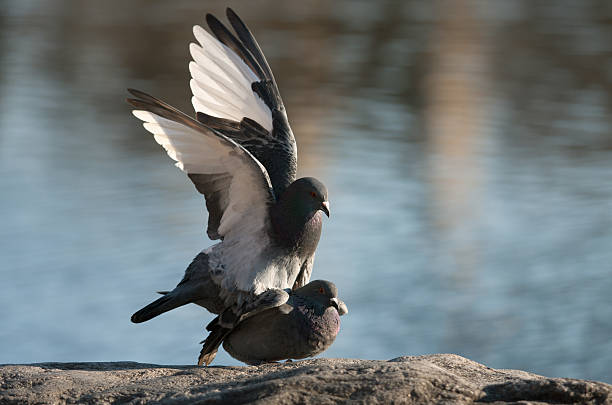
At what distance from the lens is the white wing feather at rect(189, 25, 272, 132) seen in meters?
3.72

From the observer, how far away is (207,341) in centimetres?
335

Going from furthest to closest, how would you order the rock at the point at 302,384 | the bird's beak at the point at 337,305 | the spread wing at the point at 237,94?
the spread wing at the point at 237,94 < the bird's beak at the point at 337,305 < the rock at the point at 302,384

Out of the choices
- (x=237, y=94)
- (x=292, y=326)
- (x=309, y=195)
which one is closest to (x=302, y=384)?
(x=292, y=326)

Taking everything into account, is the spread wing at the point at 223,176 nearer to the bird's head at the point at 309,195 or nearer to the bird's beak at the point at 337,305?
the bird's head at the point at 309,195

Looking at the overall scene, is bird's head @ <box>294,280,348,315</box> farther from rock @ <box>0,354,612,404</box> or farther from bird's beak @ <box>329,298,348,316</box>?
rock @ <box>0,354,612,404</box>

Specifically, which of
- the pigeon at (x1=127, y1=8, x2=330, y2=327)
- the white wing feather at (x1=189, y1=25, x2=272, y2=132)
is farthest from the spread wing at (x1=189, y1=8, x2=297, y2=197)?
the pigeon at (x1=127, y1=8, x2=330, y2=327)

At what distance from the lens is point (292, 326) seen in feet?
10.4

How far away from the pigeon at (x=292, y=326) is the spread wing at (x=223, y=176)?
6.9 inches

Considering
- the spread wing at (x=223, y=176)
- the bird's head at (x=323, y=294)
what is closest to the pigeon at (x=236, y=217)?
the spread wing at (x=223, y=176)

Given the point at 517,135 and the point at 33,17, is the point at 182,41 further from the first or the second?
the point at 517,135

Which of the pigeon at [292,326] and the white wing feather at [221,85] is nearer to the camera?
the pigeon at [292,326]

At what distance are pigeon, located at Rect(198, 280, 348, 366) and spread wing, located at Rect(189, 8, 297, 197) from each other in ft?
2.07

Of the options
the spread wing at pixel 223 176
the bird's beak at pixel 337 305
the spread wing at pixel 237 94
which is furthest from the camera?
the spread wing at pixel 237 94

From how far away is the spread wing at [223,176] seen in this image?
3.10 metres
